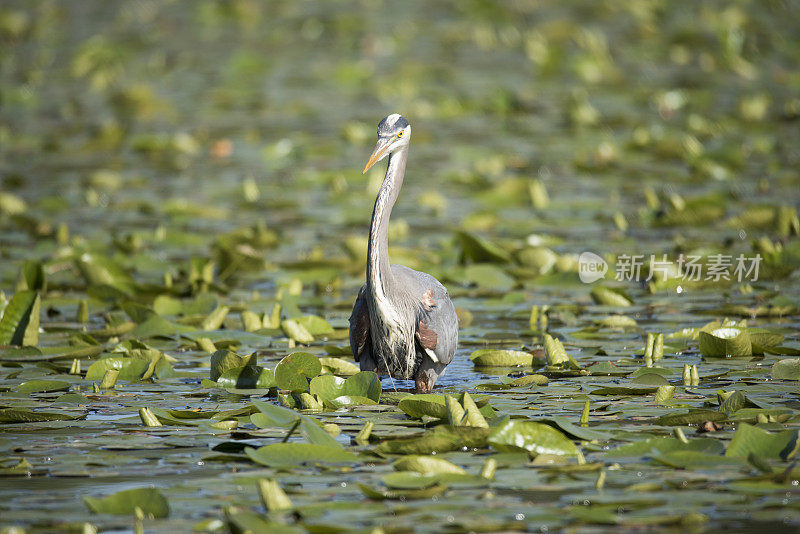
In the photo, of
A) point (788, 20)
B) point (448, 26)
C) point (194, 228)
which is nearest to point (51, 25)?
point (448, 26)

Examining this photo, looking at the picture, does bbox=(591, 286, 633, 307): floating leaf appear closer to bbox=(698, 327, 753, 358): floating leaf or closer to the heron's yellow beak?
bbox=(698, 327, 753, 358): floating leaf

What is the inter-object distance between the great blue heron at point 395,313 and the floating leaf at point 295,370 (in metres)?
0.38

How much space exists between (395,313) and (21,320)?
2.26 meters

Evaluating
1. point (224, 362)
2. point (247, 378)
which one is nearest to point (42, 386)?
point (224, 362)

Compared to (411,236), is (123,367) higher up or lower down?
lower down

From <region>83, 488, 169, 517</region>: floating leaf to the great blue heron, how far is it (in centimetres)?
192

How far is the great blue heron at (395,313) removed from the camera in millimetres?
5254

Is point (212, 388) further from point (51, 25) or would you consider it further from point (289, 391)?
point (51, 25)

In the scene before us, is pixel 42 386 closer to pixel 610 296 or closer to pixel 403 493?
pixel 403 493

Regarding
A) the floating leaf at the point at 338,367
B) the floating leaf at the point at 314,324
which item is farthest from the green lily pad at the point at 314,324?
the floating leaf at the point at 338,367

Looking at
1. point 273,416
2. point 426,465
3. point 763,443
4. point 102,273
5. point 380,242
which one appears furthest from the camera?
point 102,273

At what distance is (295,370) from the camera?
206 inches

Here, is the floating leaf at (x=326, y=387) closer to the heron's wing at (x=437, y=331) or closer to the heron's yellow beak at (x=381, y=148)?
the heron's wing at (x=437, y=331)

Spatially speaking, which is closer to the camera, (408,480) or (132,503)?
(132,503)
